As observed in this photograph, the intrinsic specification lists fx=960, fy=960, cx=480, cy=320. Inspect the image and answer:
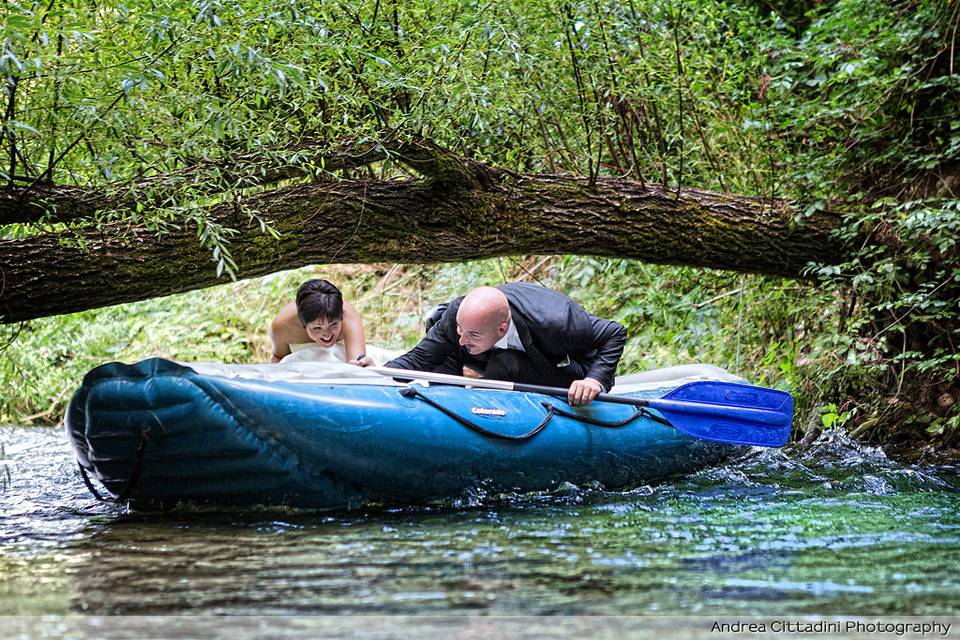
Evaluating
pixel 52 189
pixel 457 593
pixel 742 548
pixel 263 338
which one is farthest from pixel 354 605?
pixel 263 338

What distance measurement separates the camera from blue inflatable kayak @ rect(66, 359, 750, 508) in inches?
137

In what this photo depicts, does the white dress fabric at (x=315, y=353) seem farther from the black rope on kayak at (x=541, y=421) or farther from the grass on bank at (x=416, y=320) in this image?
the grass on bank at (x=416, y=320)

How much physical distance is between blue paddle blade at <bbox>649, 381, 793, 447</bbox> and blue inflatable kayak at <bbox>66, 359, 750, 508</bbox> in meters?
0.60

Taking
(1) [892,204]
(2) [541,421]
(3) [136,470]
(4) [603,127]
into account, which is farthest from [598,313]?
(3) [136,470]

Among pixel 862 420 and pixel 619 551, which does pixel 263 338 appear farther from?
pixel 619 551

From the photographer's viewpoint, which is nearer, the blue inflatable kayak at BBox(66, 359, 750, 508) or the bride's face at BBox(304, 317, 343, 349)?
the blue inflatable kayak at BBox(66, 359, 750, 508)

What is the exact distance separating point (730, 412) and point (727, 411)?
0.06ft

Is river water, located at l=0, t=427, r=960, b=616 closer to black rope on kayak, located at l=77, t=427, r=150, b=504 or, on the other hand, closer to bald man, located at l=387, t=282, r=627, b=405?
black rope on kayak, located at l=77, t=427, r=150, b=504

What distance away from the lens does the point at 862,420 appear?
5910 mm

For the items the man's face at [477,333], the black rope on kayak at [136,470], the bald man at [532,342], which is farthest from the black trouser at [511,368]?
the black rope on kayak at [136,470]

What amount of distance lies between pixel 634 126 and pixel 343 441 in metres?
3.68

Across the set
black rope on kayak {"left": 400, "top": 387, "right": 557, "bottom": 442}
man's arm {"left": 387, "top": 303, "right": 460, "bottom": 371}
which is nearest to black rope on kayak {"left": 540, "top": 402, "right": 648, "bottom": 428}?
black rope on kayak {"left": 400, "top": 387, "right": 557, "bottom": 442}

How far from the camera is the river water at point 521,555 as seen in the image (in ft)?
8.18

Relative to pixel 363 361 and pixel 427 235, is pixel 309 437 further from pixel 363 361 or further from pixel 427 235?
pixel 427 235
